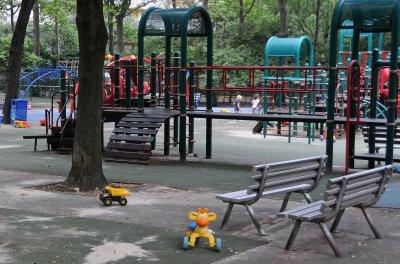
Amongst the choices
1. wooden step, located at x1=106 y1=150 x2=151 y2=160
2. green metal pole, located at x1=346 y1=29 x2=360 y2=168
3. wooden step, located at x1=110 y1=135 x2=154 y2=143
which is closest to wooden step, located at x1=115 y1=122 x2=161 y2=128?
wooden step, located at x1=110 y1=135 x2=154 y2=143

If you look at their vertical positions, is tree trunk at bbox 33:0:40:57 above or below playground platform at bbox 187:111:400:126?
above

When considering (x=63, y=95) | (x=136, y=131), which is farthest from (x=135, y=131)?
(x=63, y=95)

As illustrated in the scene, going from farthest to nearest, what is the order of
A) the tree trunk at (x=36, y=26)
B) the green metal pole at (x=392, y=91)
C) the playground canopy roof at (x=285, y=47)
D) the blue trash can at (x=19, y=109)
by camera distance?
1. the tree trunk at (x=36, y=26)
2. the blue trash can at (x=19, y=109)
3. the playground canopy roof at (x=285, y=47)
4. the green metal pole at (x=392, y=91)

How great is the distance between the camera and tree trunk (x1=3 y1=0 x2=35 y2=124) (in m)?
23.3

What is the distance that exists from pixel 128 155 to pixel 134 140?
0.36 metres

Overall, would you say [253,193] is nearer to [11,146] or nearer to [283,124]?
[11,146]

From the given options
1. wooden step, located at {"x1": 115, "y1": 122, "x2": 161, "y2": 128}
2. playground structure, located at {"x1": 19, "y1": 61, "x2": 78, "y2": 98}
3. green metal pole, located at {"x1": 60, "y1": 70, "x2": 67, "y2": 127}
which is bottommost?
wooden step, located at {"x1": 115, "y1": 122, "x2": 161, "y2": 128}

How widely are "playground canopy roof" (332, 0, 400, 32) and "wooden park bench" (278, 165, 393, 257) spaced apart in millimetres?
5889

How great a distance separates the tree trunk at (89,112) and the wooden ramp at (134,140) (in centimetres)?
346

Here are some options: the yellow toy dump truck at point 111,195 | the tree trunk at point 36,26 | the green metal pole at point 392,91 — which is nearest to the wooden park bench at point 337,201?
the yellow toy dump truck at point 111,195

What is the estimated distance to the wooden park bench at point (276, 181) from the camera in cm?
748

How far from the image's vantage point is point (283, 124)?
2506 centimetres

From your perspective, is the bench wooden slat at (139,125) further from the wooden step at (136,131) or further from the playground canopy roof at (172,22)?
the playground canopy roof at (172,22)

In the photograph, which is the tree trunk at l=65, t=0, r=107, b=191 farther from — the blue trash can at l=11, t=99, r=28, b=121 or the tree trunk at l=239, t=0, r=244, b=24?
the tree trunk at l=239, t=0, r=244, b=24
